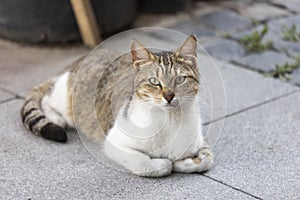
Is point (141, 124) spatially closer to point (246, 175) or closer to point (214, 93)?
point (246, 175)

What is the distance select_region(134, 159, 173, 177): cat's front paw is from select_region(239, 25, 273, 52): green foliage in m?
2.92

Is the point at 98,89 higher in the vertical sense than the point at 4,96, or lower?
higher

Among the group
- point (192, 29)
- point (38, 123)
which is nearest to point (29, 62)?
point (38, 123)

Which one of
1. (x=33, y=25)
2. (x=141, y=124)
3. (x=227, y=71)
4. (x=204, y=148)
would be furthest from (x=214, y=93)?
(x=33, y=25)

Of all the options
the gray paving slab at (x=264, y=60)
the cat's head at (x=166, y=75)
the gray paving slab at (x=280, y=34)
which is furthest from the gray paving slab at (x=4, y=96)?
the gray paving slab at (x=280, y=34)

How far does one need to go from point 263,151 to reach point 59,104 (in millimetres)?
1635

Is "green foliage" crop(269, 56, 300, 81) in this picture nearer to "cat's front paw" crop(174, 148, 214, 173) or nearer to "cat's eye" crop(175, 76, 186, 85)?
"cat's front paw" crop(174, 148, 214, 173)

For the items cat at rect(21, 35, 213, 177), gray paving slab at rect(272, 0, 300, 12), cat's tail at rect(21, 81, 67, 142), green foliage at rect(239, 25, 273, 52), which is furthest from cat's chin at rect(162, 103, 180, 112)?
gray paving slab at rect(272, 0, 300, 12)

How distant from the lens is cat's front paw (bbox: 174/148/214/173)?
4.01 m

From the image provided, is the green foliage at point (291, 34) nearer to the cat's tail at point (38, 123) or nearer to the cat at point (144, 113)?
the cat at point (144, 113)

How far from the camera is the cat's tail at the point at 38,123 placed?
4465 mm

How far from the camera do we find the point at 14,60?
624 cm

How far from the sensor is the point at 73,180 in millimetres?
3977

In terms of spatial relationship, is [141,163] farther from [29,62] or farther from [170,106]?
[29,62]
